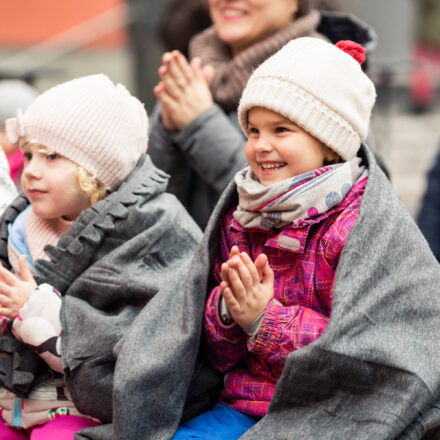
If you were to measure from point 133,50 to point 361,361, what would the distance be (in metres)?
6.99

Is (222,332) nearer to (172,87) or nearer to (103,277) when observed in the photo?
(103,277)

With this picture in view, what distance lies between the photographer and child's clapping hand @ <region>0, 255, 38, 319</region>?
6.91ft

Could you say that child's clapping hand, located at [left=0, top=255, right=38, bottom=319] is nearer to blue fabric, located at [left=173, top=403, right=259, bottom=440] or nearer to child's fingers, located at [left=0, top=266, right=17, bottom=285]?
child's fingers, located at [left=0, top=266, right=17, bottom=285]

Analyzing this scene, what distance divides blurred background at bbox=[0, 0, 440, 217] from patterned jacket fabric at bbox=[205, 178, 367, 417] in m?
4.37

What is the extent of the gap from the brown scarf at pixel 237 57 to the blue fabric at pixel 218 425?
130cm

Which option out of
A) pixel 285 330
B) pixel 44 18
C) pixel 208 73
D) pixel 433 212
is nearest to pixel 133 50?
pixel 44 18

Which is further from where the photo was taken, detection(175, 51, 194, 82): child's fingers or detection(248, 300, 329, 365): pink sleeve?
detection(175, 51, 194, 82): child's fingers

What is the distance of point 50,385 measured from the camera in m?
2.22

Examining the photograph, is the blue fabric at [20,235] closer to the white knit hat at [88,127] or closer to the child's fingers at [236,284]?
the white knit hat at [88,127]

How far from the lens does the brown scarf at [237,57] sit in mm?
2764

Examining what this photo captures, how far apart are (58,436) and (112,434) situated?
227 millimetres

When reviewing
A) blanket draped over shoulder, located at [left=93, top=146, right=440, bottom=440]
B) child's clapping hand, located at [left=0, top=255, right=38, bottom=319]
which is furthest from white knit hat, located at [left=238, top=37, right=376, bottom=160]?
child's clapping hand, located at [left=0, top=255, right=38, bottom=319]

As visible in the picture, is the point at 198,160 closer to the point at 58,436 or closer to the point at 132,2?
the point at 58,436

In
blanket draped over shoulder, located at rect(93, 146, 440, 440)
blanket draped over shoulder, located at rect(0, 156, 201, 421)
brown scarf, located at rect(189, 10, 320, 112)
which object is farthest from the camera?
brown scarf, located at rect(189, 10, 320, 112)
